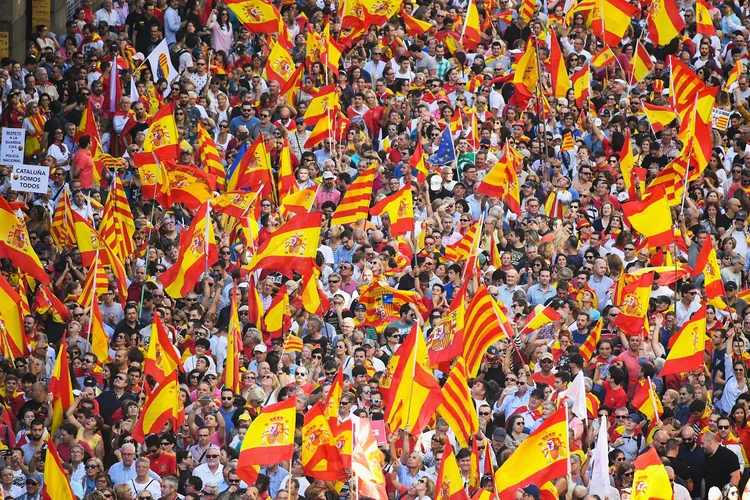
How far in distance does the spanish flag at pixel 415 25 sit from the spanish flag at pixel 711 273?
7.12 meters

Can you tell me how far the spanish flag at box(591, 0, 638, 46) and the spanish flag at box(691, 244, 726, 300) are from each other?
632cm

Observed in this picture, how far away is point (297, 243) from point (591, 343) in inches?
120

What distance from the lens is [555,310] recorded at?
18688 millimetres

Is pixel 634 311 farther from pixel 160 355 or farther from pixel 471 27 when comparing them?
pixel 471 27

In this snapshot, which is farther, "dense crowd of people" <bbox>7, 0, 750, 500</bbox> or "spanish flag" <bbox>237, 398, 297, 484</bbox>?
"dense crowd of people" <bbox>7, 0, 750, 500</bbox>

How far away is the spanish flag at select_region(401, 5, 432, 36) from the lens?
25203 mm

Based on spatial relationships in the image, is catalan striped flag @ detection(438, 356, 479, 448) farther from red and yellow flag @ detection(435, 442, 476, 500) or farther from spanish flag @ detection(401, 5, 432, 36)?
spanish flag @ detection(401, 5, 432, 36)

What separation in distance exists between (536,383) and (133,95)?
758cm

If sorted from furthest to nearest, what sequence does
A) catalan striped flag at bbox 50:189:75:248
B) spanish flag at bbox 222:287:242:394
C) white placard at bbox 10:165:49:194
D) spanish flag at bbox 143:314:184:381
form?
catalan striped flag at bbox 50:189:75:248 < white placard at bbox 10:165:49:194 < spanish flag at bbox 222:287:242:394 < spanish flag at bbox 143:314:184:381

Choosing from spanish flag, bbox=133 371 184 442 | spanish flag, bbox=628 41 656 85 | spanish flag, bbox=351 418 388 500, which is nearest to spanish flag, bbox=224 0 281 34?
spanish flag, bbox=628 41 656 85

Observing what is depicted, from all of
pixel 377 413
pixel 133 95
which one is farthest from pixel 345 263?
pixel 133 95

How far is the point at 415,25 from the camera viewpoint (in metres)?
25.2

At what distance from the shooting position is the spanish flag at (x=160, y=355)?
57.5 ft

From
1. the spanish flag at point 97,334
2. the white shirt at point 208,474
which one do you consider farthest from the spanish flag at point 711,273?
the spanish flag at point 97,334
